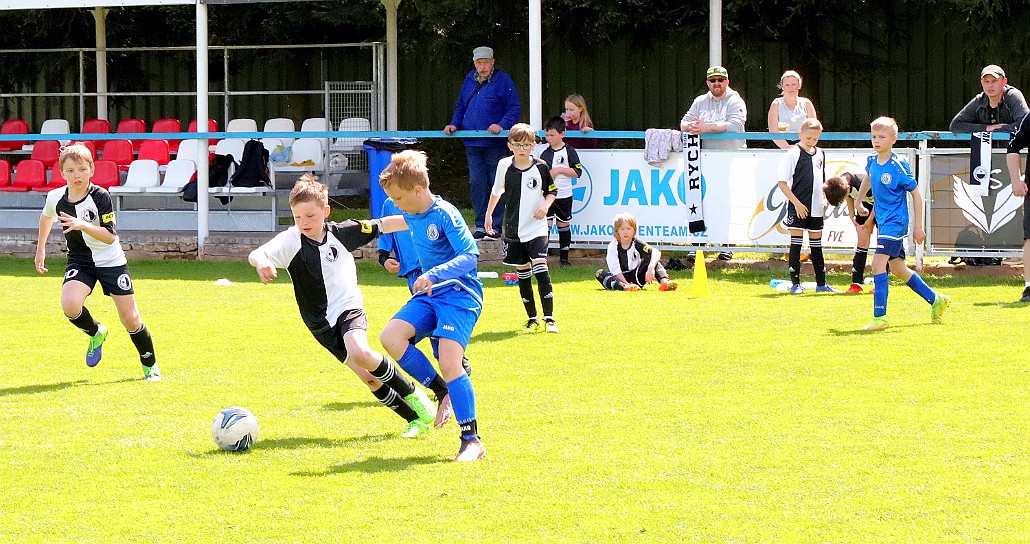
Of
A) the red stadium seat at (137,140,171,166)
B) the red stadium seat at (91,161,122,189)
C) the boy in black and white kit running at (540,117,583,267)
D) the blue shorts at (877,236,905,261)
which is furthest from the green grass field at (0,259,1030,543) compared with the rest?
the red stadium seat at (137,140,171,166)

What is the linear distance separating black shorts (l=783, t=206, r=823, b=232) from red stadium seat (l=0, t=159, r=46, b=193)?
11768 millimetres

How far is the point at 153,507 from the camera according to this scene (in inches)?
231

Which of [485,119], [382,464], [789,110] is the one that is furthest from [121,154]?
[382,464]

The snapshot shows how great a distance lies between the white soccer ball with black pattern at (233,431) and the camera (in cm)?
695

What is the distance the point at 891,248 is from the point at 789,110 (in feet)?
16.1

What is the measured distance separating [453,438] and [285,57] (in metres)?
21.6

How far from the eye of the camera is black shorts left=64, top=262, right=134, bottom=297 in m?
9.38

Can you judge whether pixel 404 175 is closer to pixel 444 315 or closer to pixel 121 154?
pixel 444 315

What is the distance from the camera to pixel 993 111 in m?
14.2

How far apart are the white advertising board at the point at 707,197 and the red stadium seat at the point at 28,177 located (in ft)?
28.7

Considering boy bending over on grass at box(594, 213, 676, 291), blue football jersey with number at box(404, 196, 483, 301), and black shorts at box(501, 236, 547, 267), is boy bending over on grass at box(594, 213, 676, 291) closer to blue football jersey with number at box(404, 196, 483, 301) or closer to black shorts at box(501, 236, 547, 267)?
black shorts at box(501, 236, 547, 267)

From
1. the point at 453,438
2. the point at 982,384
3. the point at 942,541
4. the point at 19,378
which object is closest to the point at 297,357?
the point at 19,378

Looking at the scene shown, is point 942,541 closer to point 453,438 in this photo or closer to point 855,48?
point 453,438

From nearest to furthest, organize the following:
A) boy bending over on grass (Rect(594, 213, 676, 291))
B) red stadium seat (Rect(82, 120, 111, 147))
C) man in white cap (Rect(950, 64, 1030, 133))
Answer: man in white cap (Rect(950, 64, 1030, 133))
boy bending over on grass (Rect(594, 213, 676, 291))
red stadium seat (Rect(82, 120, 111, 147))
